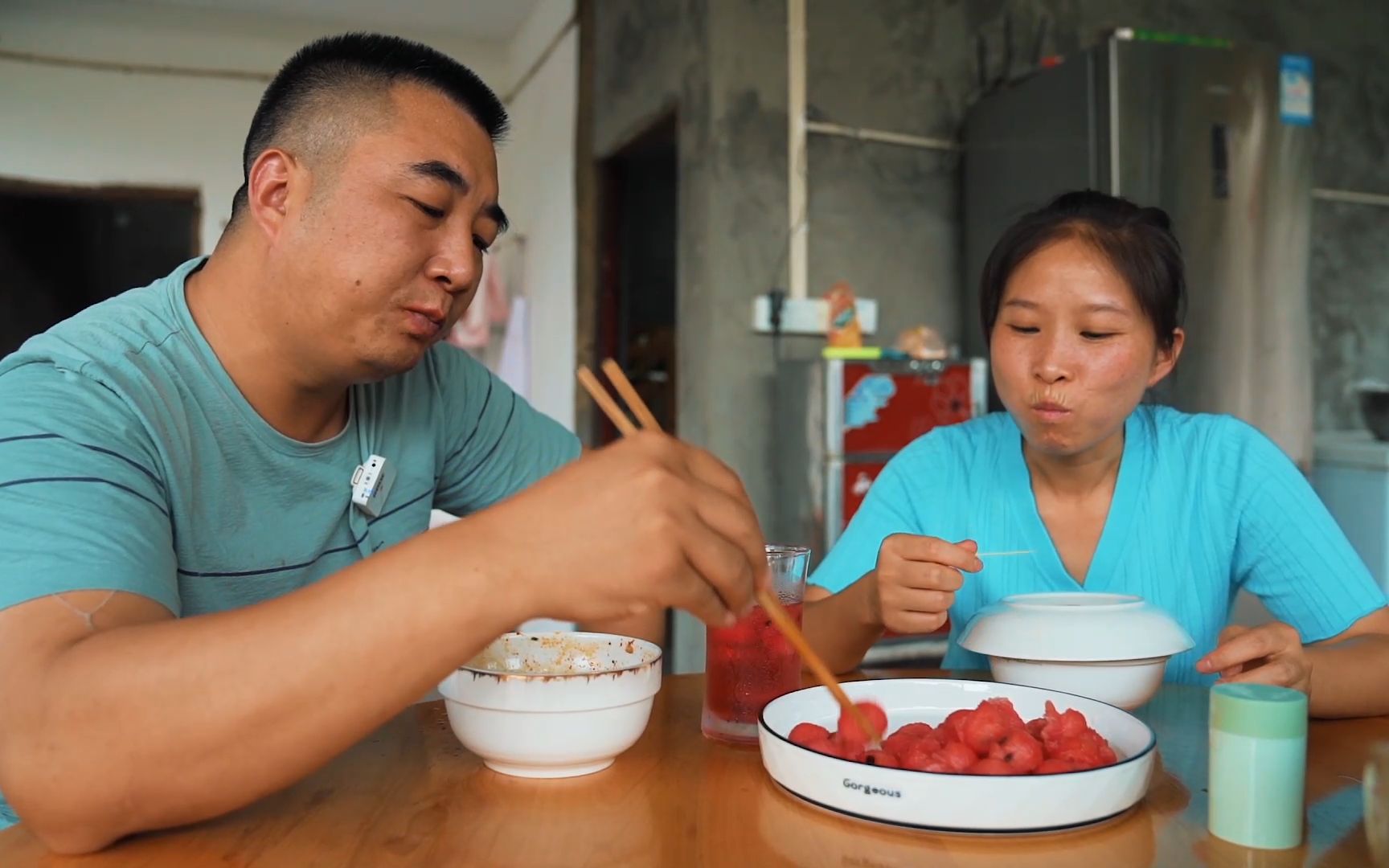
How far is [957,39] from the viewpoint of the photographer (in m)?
3.92

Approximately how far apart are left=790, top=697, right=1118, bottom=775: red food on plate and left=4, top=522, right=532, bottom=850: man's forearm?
12.4 inches

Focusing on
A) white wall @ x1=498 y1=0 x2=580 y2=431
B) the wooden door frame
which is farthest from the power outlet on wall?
the wooden door frame

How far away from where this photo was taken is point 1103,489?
1.63 m

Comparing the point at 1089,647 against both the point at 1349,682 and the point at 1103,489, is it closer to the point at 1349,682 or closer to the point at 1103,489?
the point at 1349,682

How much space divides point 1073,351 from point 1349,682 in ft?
1.81

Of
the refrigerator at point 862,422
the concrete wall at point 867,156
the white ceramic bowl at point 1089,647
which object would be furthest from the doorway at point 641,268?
the white ceramic bowl at point 1089,647

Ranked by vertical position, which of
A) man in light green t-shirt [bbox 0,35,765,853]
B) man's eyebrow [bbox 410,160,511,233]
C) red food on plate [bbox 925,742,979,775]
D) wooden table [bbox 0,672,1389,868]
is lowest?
wooden table [bbox 0,672,1389,868]

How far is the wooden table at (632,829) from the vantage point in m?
0.79

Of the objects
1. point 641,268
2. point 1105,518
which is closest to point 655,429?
point 1105,518

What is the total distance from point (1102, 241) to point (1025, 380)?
0.78ft

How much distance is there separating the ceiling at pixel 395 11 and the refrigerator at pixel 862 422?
3.32 meters

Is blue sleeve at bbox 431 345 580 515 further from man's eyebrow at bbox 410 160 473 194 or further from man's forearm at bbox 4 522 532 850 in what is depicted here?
man's forearm at bbox 4 522 532 850

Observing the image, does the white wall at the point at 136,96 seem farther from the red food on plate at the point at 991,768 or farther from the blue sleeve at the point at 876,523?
the red food on plate at the point at 991,768

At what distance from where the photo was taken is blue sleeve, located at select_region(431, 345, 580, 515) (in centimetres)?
161
